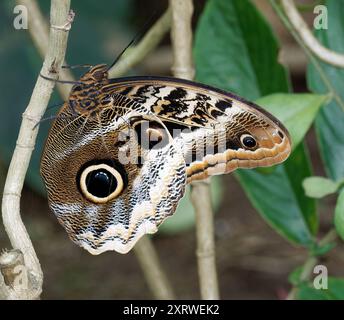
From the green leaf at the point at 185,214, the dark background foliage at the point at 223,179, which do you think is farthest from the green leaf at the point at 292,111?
the green leaf at the point at 185,214

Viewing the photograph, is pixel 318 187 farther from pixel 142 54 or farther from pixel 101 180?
pixel 142 54

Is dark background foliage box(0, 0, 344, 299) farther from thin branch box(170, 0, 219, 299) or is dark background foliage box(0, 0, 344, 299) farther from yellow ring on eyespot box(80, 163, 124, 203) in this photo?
yellow ring on eyespot box(80, 163, 124, 203)

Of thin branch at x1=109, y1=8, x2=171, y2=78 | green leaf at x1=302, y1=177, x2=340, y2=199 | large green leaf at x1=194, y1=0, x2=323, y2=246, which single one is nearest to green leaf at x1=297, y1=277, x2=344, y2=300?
large green leaf at x1=194, y1=0, x2=323, y2=246

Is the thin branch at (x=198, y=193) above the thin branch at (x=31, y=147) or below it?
above

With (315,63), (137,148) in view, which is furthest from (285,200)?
(137,148)

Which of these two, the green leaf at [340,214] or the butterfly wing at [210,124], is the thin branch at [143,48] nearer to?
the butterfly wing at [210,124]
